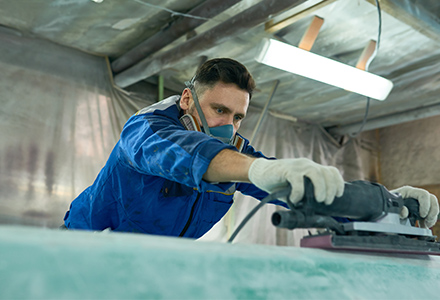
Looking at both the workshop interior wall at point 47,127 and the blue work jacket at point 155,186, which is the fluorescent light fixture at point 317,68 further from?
the workshop interior wall at point 47,127

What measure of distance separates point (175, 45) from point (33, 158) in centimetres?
140

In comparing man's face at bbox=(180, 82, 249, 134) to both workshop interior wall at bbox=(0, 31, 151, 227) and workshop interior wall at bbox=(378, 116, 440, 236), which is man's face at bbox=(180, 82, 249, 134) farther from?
workshop interior wall at bbox=(378, 116, 440, 236)

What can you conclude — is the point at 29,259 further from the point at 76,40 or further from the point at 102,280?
the point at 76,40

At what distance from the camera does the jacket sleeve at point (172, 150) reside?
2.87ft

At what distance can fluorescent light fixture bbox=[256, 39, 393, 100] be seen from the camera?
2455 millimetres

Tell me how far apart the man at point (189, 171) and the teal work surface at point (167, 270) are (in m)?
0.16

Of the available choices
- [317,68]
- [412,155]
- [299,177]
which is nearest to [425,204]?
[299,177]

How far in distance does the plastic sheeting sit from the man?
4.64 ft

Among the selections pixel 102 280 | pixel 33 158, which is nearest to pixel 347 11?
pixel 33 158

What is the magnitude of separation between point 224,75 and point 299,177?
2.95 ft

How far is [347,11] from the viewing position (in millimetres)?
2695

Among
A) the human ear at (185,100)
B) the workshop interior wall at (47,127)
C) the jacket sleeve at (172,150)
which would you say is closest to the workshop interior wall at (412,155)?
the workshop interior wall at (47,127)

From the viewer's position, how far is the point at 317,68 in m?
2.61

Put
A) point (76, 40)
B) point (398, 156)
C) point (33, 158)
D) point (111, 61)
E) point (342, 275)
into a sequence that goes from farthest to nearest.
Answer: point (398, 156) < point (111, 61) < point (76, 40) < point (33, 158) < point (342, 275)
